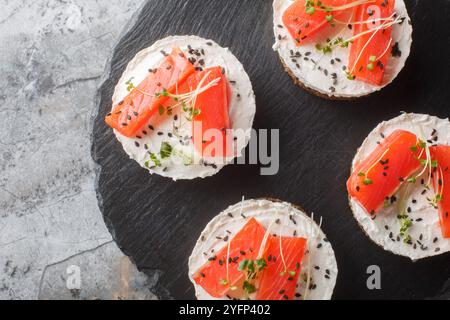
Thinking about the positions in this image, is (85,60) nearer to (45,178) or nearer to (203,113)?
(45,178)

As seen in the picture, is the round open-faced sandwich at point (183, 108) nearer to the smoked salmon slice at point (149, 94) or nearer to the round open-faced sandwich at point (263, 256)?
the smoked salmon slice at point (149, 94)

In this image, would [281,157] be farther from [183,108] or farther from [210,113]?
[183,108]

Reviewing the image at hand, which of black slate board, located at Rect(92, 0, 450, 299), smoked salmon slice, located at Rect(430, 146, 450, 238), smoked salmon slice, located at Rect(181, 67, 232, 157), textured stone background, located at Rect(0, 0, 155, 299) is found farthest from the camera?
textured stone background, located at Rect(0, 0, 155, 299)

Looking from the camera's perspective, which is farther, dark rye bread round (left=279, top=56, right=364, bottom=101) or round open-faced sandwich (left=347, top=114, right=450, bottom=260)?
dark rye bread round (left=279, top=56, right=364, bottom=101)

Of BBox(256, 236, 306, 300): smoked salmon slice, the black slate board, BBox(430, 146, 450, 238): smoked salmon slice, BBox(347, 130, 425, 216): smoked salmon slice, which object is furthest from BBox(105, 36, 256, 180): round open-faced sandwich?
BBox(430, 146, 450, 238): smoked salmon slice

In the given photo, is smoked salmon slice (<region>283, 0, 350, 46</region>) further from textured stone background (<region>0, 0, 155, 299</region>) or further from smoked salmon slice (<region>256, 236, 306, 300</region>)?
textured stone background (<region>0, 0, 155, 299</region>)
